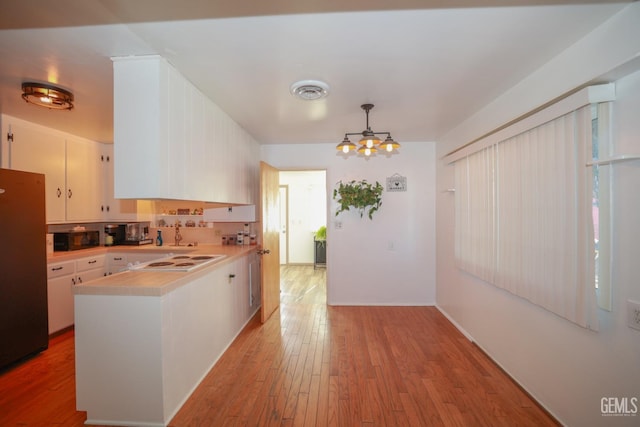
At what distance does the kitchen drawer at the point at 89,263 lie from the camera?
132 inches

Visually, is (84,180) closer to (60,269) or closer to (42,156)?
(42,156)

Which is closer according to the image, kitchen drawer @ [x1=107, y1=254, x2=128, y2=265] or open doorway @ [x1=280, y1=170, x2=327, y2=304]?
kitchen drawer @ [x1=107, y1=254, x2=128, y2=265]

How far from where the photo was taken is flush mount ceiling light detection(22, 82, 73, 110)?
2.13 m

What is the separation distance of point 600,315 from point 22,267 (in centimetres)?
444

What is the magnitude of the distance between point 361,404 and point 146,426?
4.78ft

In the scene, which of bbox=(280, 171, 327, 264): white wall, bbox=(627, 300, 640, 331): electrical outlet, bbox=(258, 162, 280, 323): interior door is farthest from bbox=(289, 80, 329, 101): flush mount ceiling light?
bbox=(280, 171, 327, 264): white wall

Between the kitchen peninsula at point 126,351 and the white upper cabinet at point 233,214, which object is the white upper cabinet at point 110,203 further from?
the kitchen peninsula at point 126,351

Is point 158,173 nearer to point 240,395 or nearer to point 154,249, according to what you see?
point 240,395

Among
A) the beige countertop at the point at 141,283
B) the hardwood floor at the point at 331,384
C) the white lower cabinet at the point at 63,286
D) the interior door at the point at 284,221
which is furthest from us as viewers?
the interior door at the point at 284,221

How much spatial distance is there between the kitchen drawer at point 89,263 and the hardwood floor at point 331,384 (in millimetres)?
767

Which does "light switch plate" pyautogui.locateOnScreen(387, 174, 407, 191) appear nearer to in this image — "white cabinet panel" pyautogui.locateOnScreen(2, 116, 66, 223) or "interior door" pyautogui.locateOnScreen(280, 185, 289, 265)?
"interior door" pyautogui.locateOnScreen(280, 185, 289, 265)

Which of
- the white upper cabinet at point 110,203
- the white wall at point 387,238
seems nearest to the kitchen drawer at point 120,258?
the white upper cabinet at point 110,203

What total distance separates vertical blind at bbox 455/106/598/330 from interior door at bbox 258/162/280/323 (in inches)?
94.3

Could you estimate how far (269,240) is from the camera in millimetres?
3693
